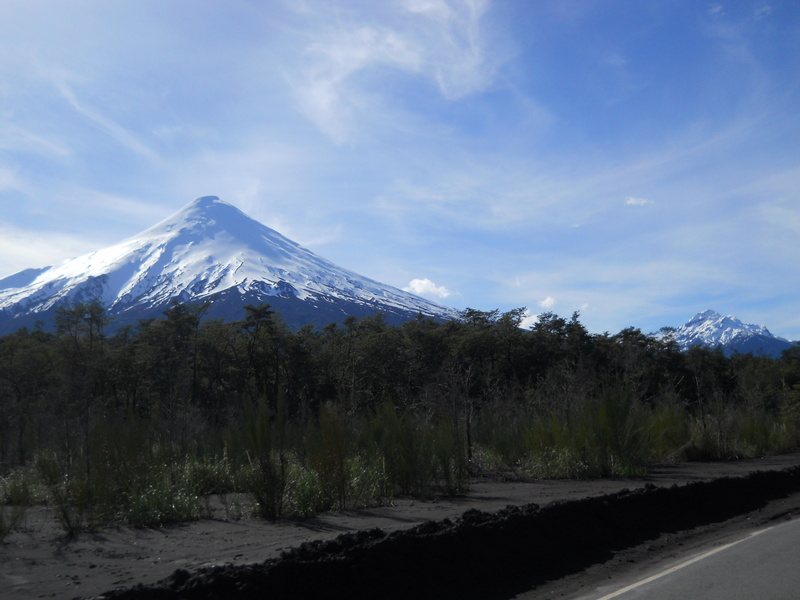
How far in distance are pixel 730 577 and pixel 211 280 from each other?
110289 mm

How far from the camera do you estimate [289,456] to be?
1094 centimetres

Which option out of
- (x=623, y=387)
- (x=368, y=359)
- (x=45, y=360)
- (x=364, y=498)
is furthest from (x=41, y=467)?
(x=368, y=359)

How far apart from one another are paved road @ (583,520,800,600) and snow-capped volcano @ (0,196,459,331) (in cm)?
7438

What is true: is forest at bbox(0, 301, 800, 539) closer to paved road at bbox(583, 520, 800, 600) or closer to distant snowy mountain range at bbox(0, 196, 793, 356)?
paved road at bbox(583, 520, 800, 600)

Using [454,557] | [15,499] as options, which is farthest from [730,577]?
[15,499]

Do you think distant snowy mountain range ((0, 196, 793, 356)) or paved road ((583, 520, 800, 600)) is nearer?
paved road ((583, 520, 800, 600))

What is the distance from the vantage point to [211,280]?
110 m

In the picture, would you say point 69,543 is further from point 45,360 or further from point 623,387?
point 45,360

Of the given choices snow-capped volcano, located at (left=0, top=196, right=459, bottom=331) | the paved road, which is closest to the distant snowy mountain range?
snow-capped volcano, located at (left=0, top=196, right=459, bottom=331)

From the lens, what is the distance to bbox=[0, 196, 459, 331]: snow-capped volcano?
9906 cm

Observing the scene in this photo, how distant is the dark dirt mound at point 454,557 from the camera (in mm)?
5316

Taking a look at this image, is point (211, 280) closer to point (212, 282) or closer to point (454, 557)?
point (212, 282)

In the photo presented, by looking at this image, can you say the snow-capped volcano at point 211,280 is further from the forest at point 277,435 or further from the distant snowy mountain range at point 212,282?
the forest at point 277,435

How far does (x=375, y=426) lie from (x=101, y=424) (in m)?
4.90
